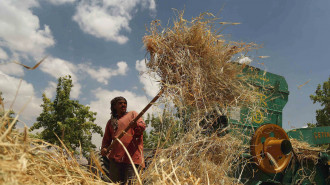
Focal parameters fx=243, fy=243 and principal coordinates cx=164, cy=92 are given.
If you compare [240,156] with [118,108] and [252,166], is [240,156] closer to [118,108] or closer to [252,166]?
[252,166]

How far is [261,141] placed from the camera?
11.2 feet

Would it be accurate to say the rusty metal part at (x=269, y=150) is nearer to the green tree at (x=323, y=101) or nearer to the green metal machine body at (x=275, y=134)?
the green metal machine body at (x=275, y=134)

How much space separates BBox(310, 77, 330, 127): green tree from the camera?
18703mm

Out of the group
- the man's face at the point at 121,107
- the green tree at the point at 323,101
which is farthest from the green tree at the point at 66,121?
the green tree at the point at 323,101

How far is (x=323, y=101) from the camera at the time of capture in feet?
64.0

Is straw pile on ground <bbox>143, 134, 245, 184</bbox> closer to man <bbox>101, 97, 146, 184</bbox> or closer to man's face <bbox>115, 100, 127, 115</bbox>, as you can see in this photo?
man <bbox>101, 97, 146, 184</bbox>

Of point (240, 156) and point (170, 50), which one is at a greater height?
point (170, 50)

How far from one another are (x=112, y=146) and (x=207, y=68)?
A: 5.23ft

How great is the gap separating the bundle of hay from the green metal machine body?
0.35 m

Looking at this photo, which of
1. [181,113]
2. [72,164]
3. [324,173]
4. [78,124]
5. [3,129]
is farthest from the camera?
[78,124]

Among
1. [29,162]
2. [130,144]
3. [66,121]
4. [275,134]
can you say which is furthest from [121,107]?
[66,121]

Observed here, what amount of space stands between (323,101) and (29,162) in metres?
22.5

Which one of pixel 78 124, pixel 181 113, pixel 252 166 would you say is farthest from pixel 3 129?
pixel 78 124

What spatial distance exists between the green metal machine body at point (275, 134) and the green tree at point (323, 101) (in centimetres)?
1673
